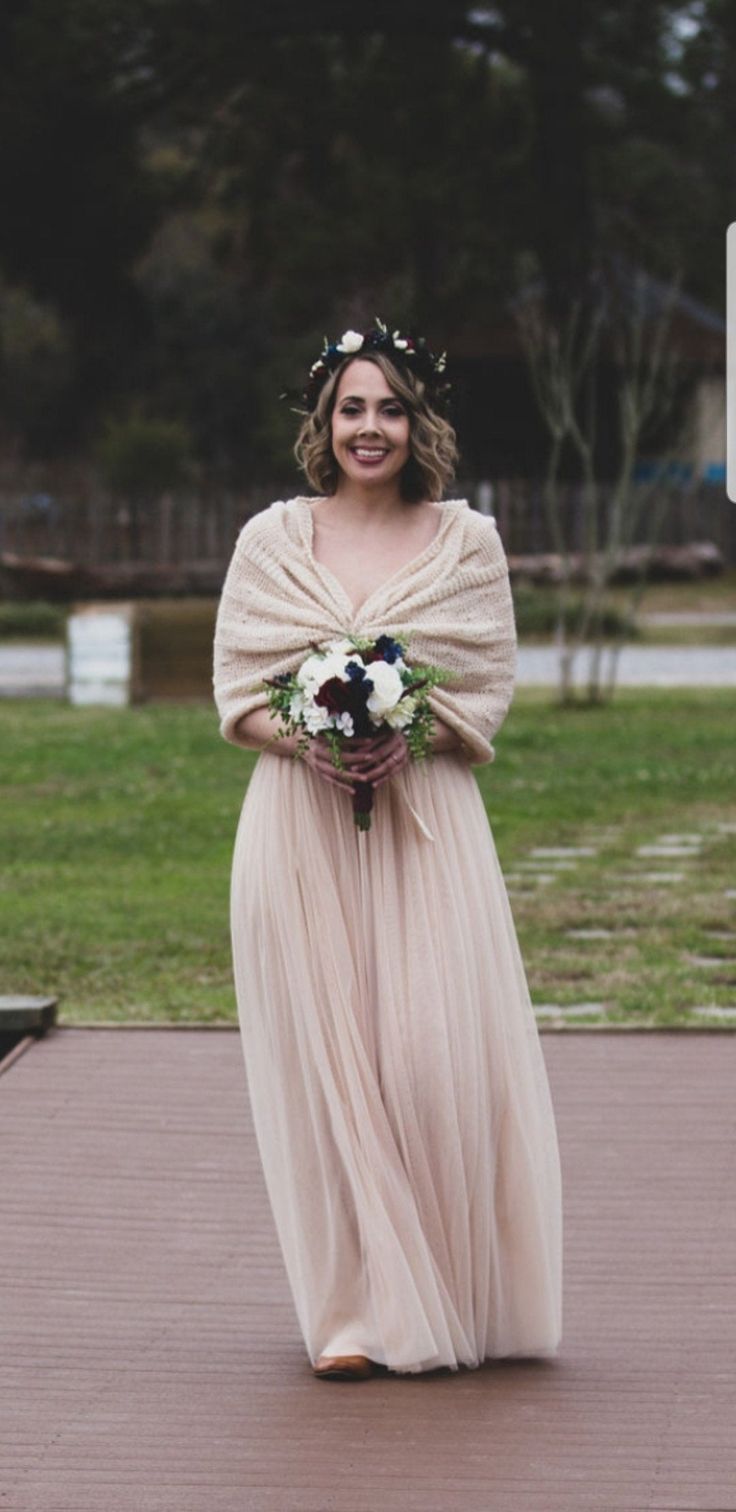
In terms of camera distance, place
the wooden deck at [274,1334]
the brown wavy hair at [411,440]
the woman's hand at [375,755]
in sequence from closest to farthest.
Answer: the wooden deck at [274,1334] < the woman's hand at [375,755] < the brown wavy hair at [411,440]

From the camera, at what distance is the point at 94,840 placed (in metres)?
14.3

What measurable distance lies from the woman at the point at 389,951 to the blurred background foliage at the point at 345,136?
102ft

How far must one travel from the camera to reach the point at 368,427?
5684 mm

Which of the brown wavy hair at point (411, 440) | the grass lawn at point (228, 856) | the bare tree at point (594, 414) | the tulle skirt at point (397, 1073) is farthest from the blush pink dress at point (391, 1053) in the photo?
the bare tree at point (594, 414)

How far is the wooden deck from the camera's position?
16.0ft

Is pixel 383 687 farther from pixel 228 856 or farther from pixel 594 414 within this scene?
pixel 594 414

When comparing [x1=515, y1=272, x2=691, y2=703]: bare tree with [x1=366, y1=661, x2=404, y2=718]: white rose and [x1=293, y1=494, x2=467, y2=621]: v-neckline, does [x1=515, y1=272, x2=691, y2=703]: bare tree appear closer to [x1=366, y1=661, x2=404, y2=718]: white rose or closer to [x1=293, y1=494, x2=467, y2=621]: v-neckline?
[x1=293, y1=494, x2=467, y2=621]: v-neckline

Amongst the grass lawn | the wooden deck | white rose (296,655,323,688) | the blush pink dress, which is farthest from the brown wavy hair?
the grass lawn

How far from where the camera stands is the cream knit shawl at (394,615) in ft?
18.4

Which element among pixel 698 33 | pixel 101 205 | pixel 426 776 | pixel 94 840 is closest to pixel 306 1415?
pixel 426 776

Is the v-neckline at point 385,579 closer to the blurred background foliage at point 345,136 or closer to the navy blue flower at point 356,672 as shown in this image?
the navy blue flower at point 356,672

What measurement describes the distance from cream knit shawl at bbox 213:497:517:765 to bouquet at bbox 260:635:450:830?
0.10m

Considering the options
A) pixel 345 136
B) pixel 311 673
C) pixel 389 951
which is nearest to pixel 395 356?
pixel 311 673

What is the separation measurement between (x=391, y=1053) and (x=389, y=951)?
0.21 meters
